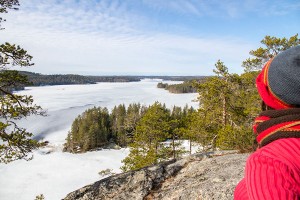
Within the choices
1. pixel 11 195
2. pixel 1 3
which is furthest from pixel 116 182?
pixel 11 195

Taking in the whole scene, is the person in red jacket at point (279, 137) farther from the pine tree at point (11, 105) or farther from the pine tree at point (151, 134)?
the pine tree at point (151, 134)

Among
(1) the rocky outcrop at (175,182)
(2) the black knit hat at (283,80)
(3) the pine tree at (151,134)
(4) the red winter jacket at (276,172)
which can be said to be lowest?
(3) the pine tree at (151,134)

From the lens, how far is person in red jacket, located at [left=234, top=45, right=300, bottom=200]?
1213 mm

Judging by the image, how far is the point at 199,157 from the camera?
7.37 meters

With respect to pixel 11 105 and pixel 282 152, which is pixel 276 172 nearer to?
pixel 282 152

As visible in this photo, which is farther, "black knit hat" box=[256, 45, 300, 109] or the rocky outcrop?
the rocky outcrop

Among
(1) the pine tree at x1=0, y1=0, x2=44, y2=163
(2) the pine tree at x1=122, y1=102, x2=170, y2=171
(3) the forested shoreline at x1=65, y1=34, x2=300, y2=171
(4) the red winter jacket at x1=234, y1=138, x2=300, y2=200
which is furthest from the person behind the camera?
(2) the pine tree at x1=122, y1=102, x2=170, y2=171

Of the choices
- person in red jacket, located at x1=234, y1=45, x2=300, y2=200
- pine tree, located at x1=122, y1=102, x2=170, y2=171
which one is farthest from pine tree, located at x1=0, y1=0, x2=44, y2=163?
pine tree, located at x1=122, y1=102, x2=170, y2=171

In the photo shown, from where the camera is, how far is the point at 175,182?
5.94 meters

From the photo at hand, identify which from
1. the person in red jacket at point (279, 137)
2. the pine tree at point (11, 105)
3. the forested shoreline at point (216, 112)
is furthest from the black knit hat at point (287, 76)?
the forested shoreline at point (216, 112)

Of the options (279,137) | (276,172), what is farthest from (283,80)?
(276,172)

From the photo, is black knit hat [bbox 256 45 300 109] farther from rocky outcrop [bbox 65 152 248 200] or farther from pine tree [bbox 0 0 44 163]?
pine tree [bbox 0 0 44 163]

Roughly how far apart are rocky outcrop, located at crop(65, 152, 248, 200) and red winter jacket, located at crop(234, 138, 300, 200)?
390cm

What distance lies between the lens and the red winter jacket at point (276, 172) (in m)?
1.20
